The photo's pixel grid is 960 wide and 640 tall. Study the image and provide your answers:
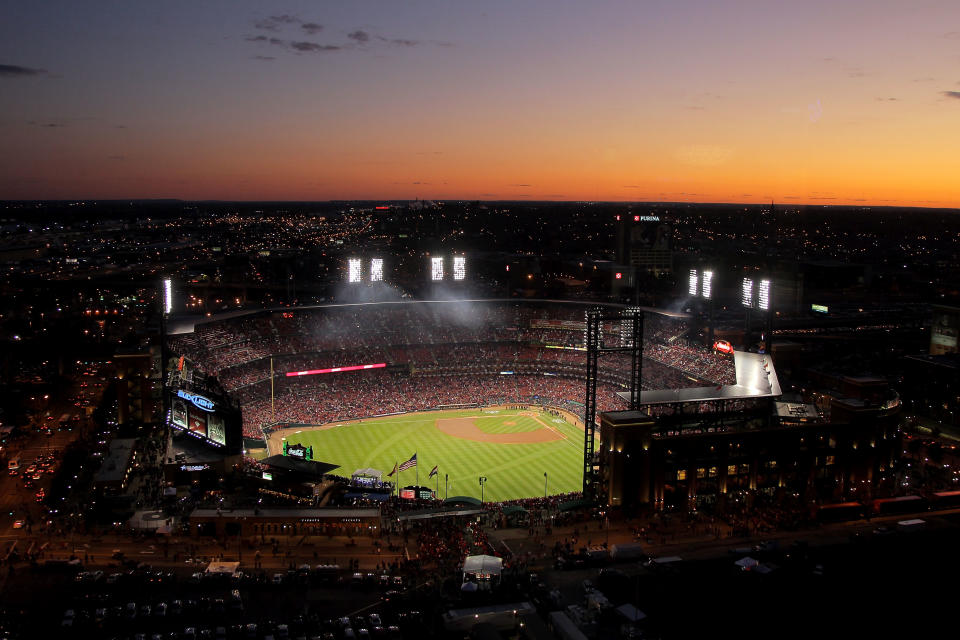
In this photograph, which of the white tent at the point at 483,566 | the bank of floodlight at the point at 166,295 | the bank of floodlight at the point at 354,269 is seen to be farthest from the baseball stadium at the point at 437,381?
the white tent at the point at 483,566

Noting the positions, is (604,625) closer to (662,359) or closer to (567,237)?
(662,359)

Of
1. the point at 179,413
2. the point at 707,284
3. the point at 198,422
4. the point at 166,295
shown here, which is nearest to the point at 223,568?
the point at 198,422

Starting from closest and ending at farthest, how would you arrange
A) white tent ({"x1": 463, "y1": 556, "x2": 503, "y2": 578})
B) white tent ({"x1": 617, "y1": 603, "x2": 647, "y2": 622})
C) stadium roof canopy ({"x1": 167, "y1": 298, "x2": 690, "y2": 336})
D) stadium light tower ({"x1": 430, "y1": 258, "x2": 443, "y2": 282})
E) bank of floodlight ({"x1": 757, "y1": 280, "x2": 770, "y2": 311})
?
1. white tent ({"x1": 617, "y1": 603, "x2": 647, "y2": 622})
2. white tent ({"x1": 463, "y1": 556, "x2": 503, "y2": 578})
3. bank of floodlight ({"x1": 757, "y1": 280, "x2": 770, "y2": 311})
4. stadium roof canopy ({"x1": 167, "y1": 298, "x2": 690, "y2": 336})
5. stadium light tower ({"x1": 430, "y1": 258, "x2": 443, "y2": 282})

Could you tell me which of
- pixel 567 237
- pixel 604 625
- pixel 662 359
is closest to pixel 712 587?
pixel 604 625

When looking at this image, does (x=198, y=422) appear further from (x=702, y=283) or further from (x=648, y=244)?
(x=648, y=244)

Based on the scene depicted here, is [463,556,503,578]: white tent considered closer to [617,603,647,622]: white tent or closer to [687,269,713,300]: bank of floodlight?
[617,603,647,622]: white tent

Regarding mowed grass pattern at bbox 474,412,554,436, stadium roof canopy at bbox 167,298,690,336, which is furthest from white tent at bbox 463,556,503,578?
stadium roof canopy at bbox 167,298,690,336

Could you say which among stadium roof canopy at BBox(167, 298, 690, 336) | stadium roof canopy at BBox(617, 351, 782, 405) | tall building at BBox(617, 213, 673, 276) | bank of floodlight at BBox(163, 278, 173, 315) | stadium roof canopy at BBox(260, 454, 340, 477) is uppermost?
tall building at BBox(617, 213, 673, 276)

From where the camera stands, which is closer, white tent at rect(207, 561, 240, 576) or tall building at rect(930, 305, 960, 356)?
white tent at rect(207, 561, 240, 576)
